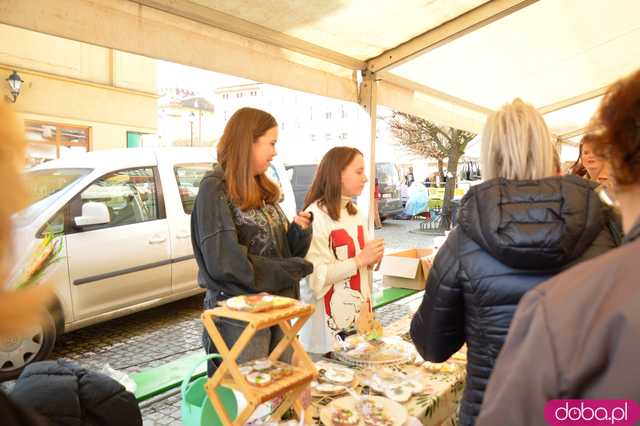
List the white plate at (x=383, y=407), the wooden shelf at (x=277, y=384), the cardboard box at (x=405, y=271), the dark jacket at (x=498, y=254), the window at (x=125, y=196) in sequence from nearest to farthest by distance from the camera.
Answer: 1. the dark jacket at (x=498, y=254)
2. the wooden shelf at (x=277, y=384)
3. the white plate at (x=383, y=407)
4. the window at (x=125, y=196)
5. the cardboard box at (x=405, y=271)

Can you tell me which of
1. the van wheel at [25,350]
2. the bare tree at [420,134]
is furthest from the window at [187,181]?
the bare tree at [420,134]

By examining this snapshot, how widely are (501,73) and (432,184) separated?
54.6 feet

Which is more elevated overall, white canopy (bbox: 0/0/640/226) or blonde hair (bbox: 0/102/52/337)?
white canopy (bbox: 0/0/640/226)

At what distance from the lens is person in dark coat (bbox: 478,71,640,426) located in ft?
1.78

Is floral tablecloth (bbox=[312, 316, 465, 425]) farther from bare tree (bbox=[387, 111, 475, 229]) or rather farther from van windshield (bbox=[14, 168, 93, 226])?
bare tree (bbox=[387, 111, 475, 229])

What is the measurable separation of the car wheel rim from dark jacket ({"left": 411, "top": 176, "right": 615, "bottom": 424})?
3.61 metres

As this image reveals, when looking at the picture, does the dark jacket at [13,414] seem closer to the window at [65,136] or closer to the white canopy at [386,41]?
the white canopy at [386,41]

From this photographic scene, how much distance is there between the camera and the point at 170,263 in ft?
17.1

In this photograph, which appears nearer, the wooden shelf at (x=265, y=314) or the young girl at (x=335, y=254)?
the wooden shelf at (x=265, y=314)

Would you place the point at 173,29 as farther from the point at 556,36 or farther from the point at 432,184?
the point at 432,184

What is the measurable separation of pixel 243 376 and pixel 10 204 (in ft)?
3.22

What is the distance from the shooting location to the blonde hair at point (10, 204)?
23.8 inches

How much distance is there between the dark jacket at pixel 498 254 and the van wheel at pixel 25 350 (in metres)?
3.53

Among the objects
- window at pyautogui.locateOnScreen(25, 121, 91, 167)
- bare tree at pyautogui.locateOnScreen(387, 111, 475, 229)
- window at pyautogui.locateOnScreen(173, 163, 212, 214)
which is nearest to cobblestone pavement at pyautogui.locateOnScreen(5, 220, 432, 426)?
window at pyautogui.locateOnScreen(173, 163, 212, 214)
